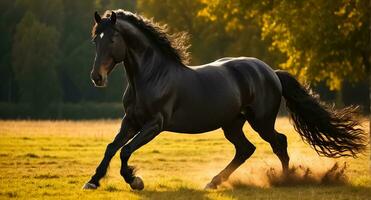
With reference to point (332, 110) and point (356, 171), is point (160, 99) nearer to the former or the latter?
point (332, 110)

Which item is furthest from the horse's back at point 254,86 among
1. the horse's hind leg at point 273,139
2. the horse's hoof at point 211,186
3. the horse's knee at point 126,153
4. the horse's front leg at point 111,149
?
the horse's knee at point 126,153

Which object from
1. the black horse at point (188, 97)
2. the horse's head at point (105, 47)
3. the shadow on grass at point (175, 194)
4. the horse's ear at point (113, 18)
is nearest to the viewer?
the shadow on grass at point (175, 194)

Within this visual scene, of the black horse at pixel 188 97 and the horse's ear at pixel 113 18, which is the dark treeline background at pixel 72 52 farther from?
the horse's ear at pixel 113 18

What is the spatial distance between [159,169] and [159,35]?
228 inches

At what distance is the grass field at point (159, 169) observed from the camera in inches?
406

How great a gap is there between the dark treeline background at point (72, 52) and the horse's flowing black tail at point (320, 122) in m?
35.4

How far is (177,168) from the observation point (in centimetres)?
1647

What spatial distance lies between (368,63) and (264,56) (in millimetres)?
22484

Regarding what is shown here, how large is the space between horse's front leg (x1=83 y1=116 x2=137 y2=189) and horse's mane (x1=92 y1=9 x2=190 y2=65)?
1.26 meters

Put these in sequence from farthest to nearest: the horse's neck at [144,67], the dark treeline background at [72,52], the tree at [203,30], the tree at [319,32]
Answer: the dark treeline background at [72,52], the tree at [203,30], the tree at [319,32], the horse's neck at [144,67]

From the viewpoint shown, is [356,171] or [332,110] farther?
[356,171]

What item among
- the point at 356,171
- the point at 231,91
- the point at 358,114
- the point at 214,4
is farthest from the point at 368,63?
the point at 231,91

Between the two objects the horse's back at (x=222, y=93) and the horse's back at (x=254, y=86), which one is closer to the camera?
the horse's back at (x=222, y=93)

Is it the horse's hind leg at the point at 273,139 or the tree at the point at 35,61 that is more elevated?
the horse's hind leg at the point at 273,139
